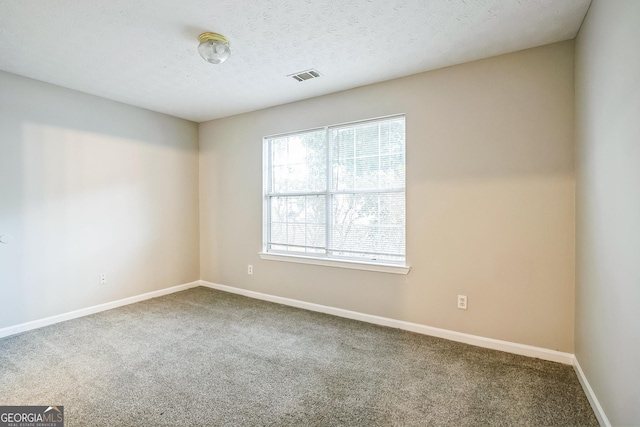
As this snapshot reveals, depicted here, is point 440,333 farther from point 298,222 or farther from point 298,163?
point 298,163

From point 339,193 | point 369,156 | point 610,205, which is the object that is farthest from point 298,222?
point 610,205

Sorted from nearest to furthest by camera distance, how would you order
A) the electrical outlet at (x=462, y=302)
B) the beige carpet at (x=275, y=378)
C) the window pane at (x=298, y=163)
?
the beige carpet at (x=275, y=378) < the electrical outlet at (x=462, y=302) < the window pane at (x=298, y=163)

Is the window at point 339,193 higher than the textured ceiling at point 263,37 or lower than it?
lower

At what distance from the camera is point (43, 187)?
10.00 feet

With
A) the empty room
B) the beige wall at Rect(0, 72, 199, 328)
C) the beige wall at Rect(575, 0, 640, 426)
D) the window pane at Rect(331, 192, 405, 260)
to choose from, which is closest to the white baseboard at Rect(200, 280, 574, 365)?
the empty room

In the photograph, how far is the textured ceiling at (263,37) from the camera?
1.92 meters

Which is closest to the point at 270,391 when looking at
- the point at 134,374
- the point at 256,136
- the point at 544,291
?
the point at 134,374

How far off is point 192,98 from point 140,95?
22.1 inches

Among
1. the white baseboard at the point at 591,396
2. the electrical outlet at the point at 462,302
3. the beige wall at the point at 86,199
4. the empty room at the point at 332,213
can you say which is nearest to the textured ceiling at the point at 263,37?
the empty room at the point at 332,213

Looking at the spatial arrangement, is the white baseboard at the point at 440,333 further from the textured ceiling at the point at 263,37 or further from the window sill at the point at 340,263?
the textured ceiling at the point at 263,37

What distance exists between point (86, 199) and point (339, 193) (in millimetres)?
2838

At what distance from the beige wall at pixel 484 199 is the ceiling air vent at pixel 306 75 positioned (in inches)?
6.6

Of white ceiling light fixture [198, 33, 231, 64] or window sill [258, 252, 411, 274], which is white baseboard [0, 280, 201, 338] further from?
white ceiling light fixture [198, 33, 231, 64]

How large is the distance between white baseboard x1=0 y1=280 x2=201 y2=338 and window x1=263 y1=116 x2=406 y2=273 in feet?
5.09
